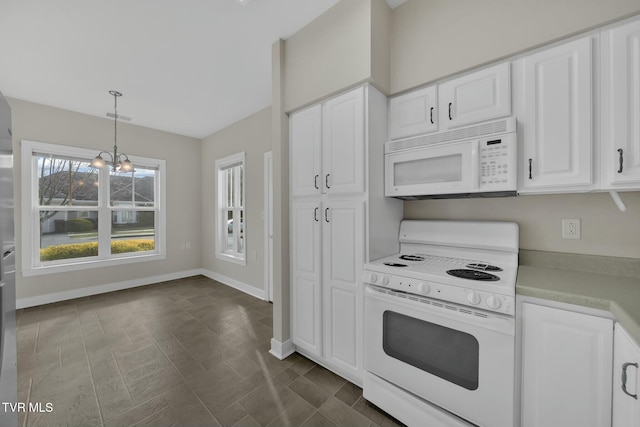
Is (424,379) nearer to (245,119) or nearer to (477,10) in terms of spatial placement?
(477,10)

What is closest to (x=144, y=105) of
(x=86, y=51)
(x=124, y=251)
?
(x=86, y=51)

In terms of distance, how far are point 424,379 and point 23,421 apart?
8.13 feet

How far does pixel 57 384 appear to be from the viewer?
188 cm

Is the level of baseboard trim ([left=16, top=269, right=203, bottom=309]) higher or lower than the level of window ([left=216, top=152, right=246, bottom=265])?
lower

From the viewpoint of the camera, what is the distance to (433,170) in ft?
5.70

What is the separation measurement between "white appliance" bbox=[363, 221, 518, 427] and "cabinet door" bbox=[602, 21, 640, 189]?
55 cm

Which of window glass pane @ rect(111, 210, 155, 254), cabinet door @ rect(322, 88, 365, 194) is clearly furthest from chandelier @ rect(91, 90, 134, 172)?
cabinet door @ rect(322, 88, 365, 194)

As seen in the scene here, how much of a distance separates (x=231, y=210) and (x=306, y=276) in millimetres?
2915

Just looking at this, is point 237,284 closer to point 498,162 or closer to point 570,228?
point 498,162

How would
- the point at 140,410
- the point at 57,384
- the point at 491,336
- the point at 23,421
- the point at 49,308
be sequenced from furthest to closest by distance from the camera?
the point at 49,308 → the point at 57,384 → the point at 140,410 → the point at 23,421 → the point at 491,336

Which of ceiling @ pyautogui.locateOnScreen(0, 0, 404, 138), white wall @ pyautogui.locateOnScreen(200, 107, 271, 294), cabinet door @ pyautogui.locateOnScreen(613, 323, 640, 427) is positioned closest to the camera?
cabinet door @ pyautogui.locateOnScreen(613, 323, 640, 427)

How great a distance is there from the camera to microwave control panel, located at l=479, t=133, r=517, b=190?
57.0 inches

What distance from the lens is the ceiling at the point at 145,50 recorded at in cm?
193

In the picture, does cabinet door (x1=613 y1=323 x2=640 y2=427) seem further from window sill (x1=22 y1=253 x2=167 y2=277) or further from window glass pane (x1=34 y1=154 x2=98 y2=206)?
window glass pane (x1=34 y1=154 x2=98 y2=206)
